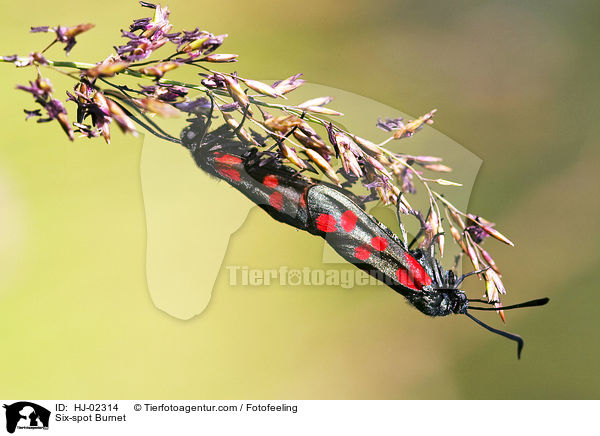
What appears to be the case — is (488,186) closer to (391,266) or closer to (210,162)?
(391,266)

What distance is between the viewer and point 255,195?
2.01ft

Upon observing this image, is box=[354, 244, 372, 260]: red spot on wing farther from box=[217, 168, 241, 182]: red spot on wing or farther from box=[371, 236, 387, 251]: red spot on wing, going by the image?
box=[217, 168, 241, 182]: red spot on wing

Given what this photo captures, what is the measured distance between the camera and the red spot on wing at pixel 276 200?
60cm

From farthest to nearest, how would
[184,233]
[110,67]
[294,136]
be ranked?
[184,233], [294,136], [110,67]

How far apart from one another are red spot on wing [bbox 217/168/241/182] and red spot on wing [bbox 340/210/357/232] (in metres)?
0.14

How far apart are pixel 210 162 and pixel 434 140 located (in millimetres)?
413

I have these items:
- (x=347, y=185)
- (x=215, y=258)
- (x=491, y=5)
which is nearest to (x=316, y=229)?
(x=347, y=185)

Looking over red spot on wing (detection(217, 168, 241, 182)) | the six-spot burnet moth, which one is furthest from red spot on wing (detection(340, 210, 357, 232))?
red spot on wing (detection(217, 168, 241, 182))

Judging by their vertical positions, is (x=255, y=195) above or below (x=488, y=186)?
below

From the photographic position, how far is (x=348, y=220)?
60 centimetres

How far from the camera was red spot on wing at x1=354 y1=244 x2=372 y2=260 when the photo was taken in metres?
0.59
